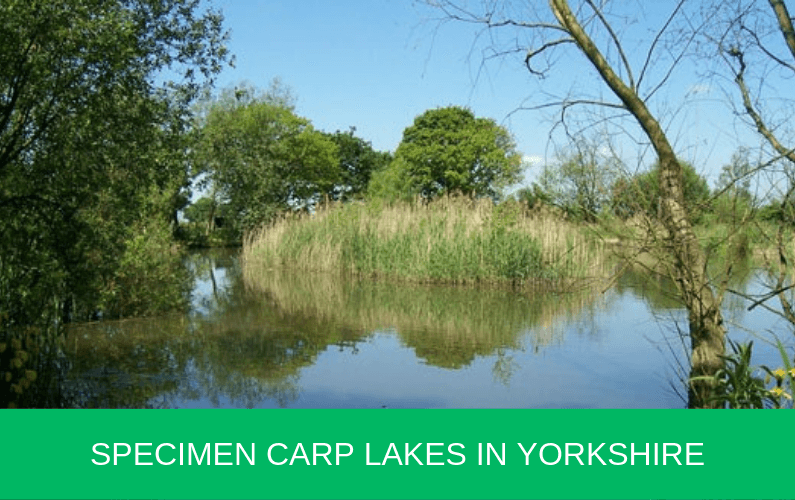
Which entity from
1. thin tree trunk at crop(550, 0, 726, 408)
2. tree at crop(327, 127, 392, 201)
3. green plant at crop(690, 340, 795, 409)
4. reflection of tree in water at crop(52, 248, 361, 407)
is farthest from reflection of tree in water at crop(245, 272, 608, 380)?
tree at crop(327, 127, 392, 201)

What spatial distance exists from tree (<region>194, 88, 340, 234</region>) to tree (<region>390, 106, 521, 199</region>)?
193 inches

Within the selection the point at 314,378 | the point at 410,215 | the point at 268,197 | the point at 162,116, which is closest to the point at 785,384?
the point at 314,378

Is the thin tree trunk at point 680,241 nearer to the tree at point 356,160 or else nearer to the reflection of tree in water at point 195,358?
the reflection of tree in water at point 195,358

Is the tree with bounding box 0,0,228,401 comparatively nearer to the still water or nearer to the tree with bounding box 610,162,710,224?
the still water

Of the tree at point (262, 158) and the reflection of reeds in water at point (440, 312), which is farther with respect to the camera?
the tree at point (262, 158)

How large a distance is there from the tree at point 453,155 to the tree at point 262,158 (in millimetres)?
4891

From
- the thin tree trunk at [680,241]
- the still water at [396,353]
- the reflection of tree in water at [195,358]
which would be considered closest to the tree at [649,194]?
the thin tree trunk at [680,241]

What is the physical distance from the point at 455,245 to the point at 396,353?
7488 mm

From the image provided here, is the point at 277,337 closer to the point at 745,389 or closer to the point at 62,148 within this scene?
the point at 62,148

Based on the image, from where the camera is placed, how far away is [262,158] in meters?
39.9

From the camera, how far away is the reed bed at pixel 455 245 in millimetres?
16094

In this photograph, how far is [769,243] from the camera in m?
5.61

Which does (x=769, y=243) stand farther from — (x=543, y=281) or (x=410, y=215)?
(x=410, y=215)

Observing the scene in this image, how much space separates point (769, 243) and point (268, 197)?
33938 millimetres
